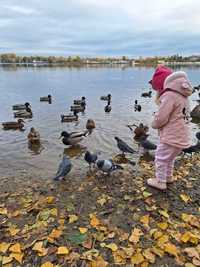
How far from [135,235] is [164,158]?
157 cm

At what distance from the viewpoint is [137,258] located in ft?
10.3

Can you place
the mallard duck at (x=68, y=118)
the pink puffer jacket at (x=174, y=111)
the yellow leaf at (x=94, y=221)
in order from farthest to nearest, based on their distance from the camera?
the mallard duck at (x=68, y=118), the pink puffer jacket at (x=174, y=111), the yellow leaf at (x=94, y=221)

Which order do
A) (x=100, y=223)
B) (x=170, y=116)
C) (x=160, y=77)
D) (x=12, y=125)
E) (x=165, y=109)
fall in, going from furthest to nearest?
1. (x=12, y=125)
2. (x=160, y=77)
3. (x=170, y=116)
4. (x=165, y=109)
5. (x=100, y=223)

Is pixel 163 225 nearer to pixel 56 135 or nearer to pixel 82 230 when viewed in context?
pixel 82 230

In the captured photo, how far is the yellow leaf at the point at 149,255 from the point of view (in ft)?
10.2

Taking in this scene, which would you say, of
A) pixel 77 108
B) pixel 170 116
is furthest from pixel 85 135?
pixel 170 116

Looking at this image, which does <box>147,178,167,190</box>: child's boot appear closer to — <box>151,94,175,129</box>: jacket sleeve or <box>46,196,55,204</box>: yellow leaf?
<box>151,94,175,129</box>: jacket sleeve

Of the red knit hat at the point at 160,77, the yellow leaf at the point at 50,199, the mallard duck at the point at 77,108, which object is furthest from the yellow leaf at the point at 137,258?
the mallard duck at the point at 77,108

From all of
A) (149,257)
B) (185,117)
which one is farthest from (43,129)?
(149,257)

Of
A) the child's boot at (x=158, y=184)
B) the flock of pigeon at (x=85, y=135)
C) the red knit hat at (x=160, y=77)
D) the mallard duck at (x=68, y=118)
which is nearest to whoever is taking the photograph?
the red knit hat at (x=160, y=77)

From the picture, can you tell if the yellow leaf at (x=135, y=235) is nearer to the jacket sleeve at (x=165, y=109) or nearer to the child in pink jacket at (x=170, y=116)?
the child in pink jacket at (x=170, y=116)

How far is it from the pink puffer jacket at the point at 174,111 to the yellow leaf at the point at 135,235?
1584mm

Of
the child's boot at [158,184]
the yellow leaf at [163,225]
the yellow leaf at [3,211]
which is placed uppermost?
the child's boot at [158,184]

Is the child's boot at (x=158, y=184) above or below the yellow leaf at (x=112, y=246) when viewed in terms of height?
above
